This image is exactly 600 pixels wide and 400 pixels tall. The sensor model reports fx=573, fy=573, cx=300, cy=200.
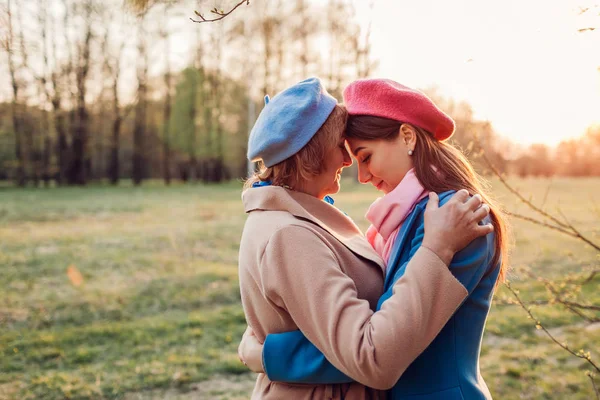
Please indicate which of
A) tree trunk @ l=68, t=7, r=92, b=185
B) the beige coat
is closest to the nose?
the beige coat

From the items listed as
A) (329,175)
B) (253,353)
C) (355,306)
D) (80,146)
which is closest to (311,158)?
(329,175)

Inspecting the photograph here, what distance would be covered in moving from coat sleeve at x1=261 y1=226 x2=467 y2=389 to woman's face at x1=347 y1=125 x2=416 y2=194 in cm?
42

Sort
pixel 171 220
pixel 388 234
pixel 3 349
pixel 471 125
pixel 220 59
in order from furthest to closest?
pixel 220 59
pixel 171 220
pixel 3 349
pixel 471 125
pixel 388 234

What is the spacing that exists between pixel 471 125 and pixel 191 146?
40690 mm

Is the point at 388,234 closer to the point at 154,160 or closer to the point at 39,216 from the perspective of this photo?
the point at 39,216

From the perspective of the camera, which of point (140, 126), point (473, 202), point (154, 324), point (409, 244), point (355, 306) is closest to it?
point (355, 306)

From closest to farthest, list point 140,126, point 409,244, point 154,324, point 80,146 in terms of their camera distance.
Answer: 1. point 409,244
2. point 154,324
3. point 80,146
4. point 140,126

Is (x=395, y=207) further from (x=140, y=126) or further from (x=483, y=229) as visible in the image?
(x=140, y=126)

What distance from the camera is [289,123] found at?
71.1 inches

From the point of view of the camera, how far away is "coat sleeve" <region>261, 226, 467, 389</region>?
1571mm

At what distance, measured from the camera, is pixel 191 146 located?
42906 mm

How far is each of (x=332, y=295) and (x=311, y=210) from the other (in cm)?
41

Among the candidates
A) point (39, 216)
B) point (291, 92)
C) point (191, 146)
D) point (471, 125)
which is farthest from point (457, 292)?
point (191, 146)

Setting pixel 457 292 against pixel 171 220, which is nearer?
pixel 457 292
